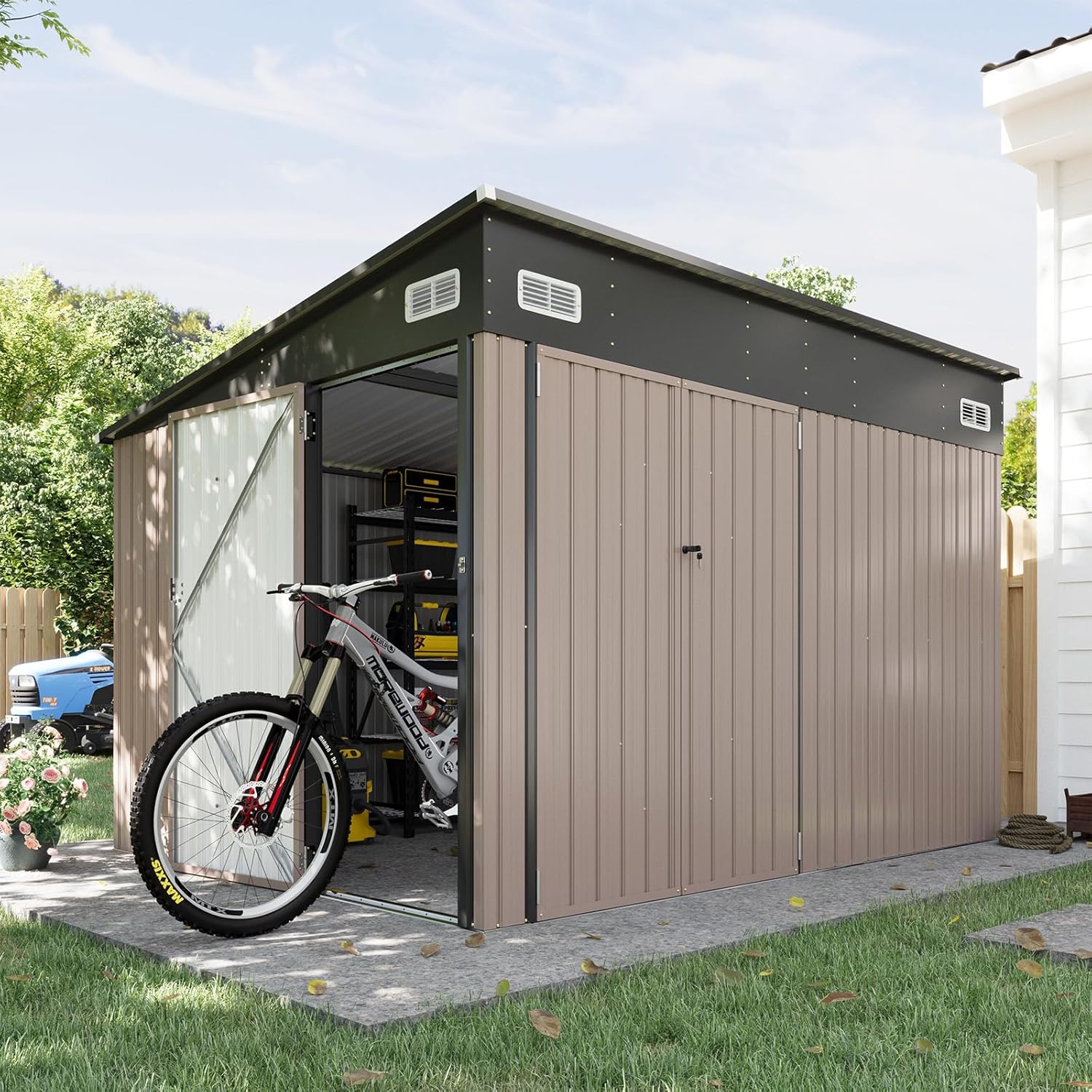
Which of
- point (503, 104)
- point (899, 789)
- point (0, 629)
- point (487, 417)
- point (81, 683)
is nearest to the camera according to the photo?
point (487, 417)

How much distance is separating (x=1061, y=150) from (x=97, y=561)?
10.9 metres

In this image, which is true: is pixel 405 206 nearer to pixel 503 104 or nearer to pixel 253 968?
pixel 503 104

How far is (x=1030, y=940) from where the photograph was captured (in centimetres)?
395

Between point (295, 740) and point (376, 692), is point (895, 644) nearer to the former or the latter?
point (376, 692)

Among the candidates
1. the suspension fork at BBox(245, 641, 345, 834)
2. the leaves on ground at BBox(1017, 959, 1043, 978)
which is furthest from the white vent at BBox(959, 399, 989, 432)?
the suspension fork at BBox(245, 641, 345, 834)

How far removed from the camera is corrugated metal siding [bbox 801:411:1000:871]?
5.67 meters

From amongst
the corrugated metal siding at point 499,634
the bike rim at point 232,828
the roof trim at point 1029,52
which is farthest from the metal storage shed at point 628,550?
the roof trim at point 1029,52

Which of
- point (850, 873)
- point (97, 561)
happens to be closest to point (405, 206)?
point (97, 561)

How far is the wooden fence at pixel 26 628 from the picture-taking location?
12.5 m

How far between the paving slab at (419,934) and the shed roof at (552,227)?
2.19 meters

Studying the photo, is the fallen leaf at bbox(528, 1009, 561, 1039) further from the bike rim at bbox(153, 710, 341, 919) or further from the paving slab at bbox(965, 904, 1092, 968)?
the paving slab at bbox(965, 904, 1092, 968)

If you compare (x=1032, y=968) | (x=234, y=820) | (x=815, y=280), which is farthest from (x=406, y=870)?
(x=815, y=280)

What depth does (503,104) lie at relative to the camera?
3284cm

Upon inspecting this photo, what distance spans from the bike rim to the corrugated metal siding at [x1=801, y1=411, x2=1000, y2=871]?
220cm
